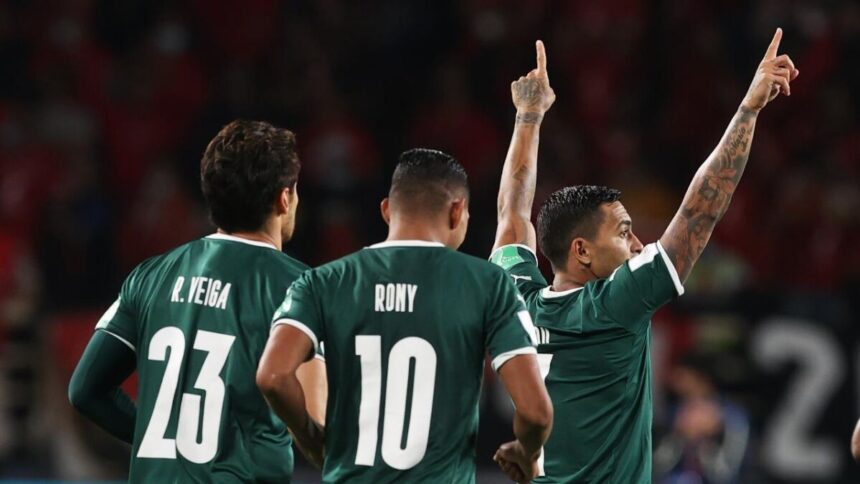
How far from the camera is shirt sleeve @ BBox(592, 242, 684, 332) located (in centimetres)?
486

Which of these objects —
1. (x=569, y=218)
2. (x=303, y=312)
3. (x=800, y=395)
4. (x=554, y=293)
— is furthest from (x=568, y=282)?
(x=800, y=395)

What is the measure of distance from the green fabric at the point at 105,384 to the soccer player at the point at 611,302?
A: 1518mm

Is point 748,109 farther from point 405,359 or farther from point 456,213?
point 405,359

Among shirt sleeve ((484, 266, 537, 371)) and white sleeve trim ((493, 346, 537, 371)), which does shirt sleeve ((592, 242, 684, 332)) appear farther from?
white sleeve trim ((493, 346, 537, 371))

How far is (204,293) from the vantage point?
470 centimetres

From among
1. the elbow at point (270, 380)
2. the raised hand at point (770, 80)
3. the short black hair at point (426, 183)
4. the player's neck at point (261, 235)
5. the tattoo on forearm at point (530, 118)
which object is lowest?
the elbow at point (270, 380)

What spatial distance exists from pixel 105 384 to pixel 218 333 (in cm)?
57

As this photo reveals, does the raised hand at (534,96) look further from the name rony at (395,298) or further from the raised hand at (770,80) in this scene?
the name rony at (395,298)

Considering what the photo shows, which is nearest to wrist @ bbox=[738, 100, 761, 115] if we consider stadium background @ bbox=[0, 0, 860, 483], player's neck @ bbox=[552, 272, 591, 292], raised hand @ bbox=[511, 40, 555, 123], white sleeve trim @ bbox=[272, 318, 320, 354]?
player's neck @ bbox=[552, 272, 591, 292]

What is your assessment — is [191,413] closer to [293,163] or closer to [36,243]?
[293,163]

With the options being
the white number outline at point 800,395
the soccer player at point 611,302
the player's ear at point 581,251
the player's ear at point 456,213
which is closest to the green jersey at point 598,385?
the soccer player at point 611,302

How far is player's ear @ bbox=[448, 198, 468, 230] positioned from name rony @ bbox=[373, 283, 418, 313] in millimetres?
305

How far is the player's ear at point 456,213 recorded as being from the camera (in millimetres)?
4590

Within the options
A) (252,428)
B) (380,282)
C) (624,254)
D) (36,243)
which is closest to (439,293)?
(380,282)
